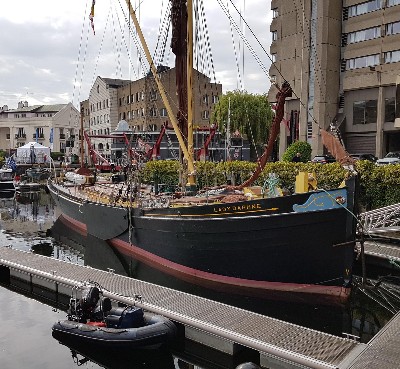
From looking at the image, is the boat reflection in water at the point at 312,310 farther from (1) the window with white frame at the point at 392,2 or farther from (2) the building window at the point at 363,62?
(1) the window with white frame at the point at 392,2

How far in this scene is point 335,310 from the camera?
47.1ft

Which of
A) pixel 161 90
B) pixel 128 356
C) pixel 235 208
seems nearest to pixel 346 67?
pixel 161 90

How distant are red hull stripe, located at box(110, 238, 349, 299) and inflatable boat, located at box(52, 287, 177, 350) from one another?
4.72m

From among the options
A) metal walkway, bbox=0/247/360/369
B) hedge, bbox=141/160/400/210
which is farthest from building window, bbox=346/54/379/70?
metal walkway, bbox=0/247/360/369

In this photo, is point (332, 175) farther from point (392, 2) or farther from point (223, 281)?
point (392, 2)

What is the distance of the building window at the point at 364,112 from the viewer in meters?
45.7

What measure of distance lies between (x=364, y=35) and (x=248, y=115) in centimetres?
1629

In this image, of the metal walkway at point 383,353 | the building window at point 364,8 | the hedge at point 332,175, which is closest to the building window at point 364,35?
the building window at point 364,8

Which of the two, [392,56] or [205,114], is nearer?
[392,56]

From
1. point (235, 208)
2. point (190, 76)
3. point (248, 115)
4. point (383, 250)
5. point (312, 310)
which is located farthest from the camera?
point (248, 115)

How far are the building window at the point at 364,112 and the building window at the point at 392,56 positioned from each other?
4.29m

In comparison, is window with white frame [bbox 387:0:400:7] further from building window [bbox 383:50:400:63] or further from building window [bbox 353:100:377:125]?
building window [bbox 353:100:377:125]

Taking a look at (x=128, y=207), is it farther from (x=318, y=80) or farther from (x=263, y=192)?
(x=318, y=80)

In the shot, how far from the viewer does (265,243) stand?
14641mm
